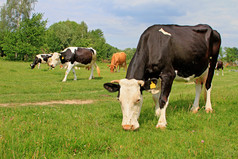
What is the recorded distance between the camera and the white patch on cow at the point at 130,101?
15.0 feet

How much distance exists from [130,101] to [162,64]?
4.69ft

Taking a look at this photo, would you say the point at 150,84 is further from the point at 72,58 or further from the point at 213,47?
the point at 72,58

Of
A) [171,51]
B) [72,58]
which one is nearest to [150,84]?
[171,51]

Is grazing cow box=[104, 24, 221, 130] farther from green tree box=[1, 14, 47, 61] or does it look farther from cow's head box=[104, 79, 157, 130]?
green tree box=[1, 14, 47, 61]

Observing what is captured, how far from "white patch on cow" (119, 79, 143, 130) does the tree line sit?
45.6m

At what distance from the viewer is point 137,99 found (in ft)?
15.2

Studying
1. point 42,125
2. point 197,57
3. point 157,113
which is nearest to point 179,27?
point 197,57

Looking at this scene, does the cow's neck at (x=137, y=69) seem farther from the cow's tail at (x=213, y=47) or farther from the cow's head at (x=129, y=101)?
the cow's tail at (x=213, y=47)

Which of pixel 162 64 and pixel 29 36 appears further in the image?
pixel 29 36

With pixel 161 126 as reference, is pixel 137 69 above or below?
above

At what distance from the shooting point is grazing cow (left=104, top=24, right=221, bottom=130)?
4.67 metres

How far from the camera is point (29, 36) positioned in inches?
1866

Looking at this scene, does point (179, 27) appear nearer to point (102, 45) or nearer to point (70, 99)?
point (70, 99)

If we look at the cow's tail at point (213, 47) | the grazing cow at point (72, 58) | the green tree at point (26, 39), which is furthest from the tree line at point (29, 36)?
the cow's tail at point (213, 47)
